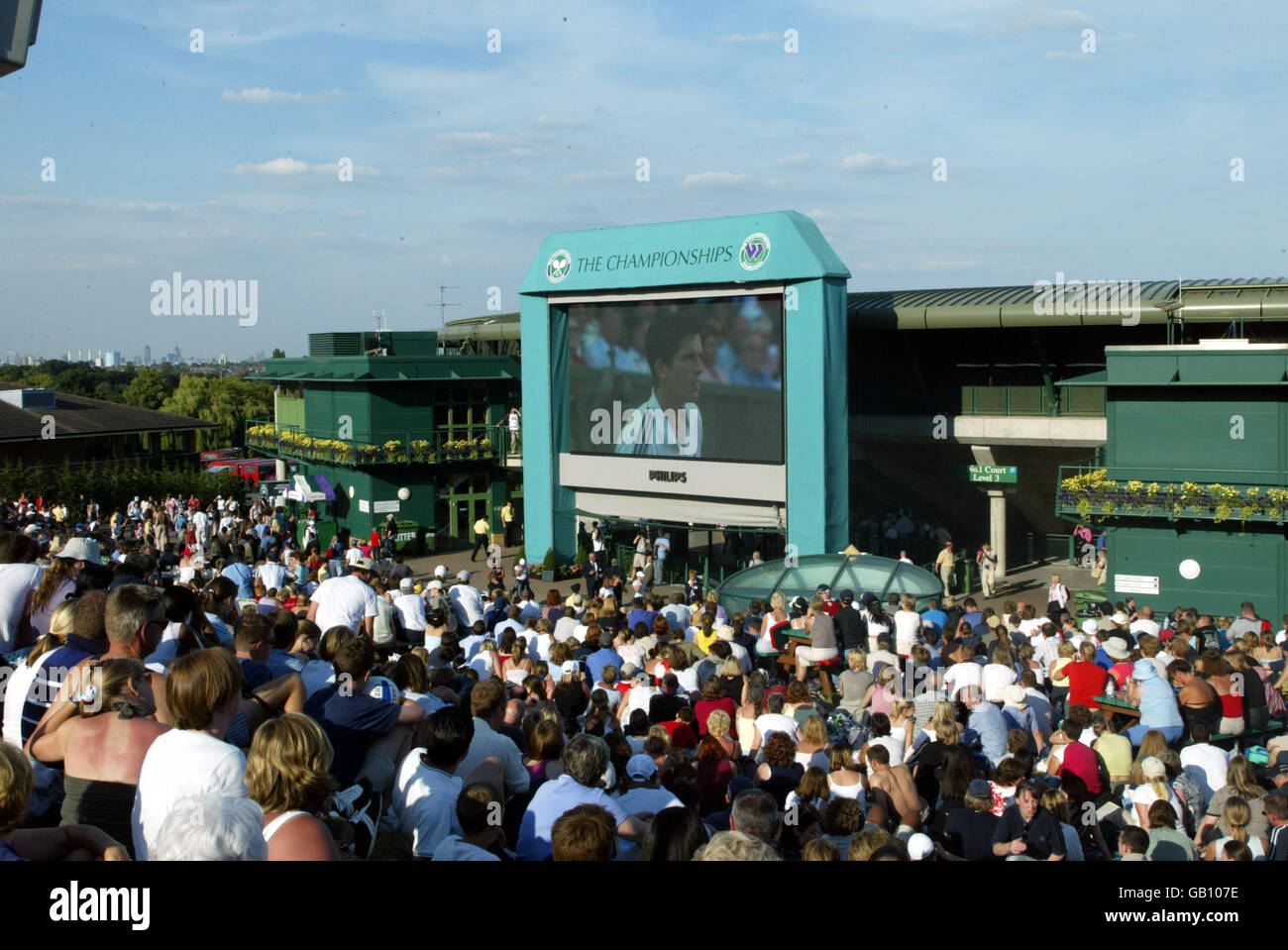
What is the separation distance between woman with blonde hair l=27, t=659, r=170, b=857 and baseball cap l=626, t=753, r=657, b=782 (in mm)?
3038

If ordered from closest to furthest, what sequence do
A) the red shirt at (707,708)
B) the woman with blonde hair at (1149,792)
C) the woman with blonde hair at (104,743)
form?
the woman with blonde hair at (104,743), the woman with blonde hair at (1149,792), the red shirt at (707,708)

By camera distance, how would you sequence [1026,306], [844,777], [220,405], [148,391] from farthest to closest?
[148,391]
[220,405]
[1026,306]
[844,777]

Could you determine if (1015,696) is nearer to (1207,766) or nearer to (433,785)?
(1207,766)

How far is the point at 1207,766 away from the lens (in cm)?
827

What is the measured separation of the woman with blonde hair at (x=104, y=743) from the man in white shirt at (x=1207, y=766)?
667cm

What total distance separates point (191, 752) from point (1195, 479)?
20473 mm

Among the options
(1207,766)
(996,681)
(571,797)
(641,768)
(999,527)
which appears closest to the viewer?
(571,797)

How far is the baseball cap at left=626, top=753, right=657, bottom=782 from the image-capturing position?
23.6 feet

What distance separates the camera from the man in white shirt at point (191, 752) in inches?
176

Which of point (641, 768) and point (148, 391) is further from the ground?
point (148, 391)

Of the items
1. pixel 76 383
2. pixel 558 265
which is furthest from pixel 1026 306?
pixel 76 383

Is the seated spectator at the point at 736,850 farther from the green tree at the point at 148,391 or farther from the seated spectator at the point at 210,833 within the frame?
the green tree at the point at 148,391

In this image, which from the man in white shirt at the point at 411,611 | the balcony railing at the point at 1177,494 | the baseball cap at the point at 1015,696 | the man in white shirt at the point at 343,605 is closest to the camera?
the baseball cap at the point at 1015,696

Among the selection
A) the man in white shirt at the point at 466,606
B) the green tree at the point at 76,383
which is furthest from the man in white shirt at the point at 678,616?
the green tree at the point at 76,383
